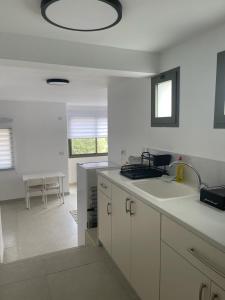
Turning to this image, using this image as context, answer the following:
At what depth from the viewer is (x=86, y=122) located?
260 inches

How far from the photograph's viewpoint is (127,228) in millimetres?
1776

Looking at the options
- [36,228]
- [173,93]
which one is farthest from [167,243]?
[36,228]

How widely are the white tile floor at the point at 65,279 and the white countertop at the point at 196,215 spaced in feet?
2.91

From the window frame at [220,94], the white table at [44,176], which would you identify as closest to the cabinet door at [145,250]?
the window frame at [220,94]

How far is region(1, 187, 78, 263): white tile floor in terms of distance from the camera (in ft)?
11.3

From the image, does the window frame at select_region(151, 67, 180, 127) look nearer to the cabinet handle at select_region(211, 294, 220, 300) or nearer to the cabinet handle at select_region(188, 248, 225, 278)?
the cabinet handle at select_region(188, 248, 225, 278)

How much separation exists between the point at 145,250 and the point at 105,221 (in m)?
0.78

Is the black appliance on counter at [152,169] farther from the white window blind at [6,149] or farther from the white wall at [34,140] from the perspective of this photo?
the white window blind at [6,149]

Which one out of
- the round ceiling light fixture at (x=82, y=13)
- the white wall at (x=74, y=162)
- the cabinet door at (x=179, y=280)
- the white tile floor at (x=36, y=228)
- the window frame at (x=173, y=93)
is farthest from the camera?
the white wall at (x=74, y=162)

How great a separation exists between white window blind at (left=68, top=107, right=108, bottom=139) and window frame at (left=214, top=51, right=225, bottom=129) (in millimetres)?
5140

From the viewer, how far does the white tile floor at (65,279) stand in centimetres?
179

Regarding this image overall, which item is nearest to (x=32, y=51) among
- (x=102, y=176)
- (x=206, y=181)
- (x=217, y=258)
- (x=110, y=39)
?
(x=110, y=39)

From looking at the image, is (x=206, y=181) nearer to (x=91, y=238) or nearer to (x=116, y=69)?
(x=116, y=69)

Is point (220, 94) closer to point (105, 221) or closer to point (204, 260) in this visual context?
point (204, 260)
